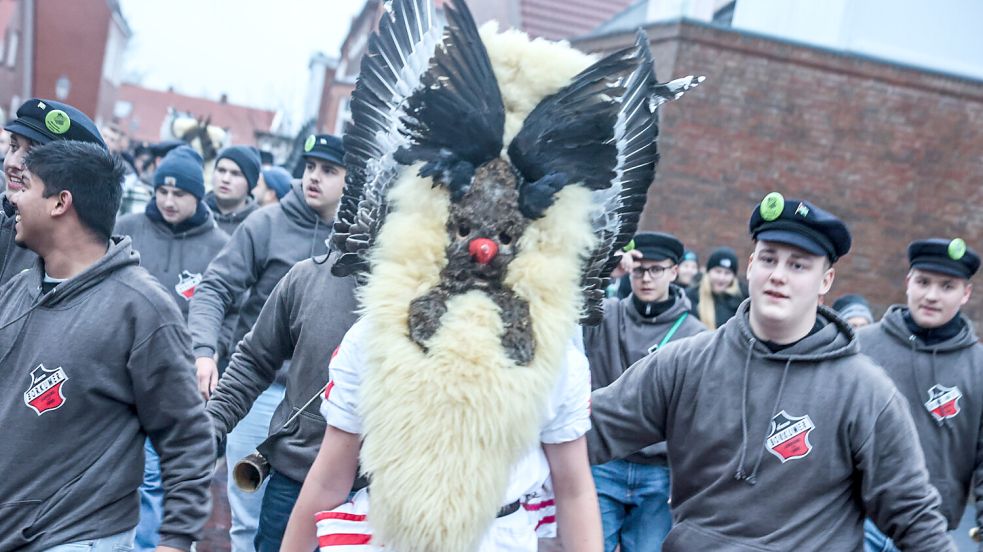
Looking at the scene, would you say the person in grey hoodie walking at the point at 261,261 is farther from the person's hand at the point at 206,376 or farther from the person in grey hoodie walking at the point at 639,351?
the person in grey hoodie walking at the point at 639,351

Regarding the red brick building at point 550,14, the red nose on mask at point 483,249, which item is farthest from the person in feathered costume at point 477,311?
the red brick building at point 550,14

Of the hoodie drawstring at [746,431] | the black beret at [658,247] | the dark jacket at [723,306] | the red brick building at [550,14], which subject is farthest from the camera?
the red brick building at [550,14]

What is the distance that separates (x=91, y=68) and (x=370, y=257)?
41327 millimetres

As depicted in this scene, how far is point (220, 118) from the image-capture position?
76312 millimetres

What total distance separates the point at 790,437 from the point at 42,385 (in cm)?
232

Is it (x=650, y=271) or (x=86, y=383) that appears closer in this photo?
(x=86, y=383)

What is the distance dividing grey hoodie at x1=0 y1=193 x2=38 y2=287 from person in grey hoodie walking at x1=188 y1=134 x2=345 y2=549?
798mm

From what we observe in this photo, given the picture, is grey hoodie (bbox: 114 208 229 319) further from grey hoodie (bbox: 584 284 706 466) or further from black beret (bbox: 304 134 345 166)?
grey hoodie (bbox: 584 284 706 466)

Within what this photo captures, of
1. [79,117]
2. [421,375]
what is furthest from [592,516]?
[79,117]

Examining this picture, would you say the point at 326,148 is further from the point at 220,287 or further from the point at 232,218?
the point at 232,218

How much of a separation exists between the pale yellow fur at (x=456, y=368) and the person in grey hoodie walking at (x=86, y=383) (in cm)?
92

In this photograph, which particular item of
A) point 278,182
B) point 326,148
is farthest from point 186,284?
point 278,182

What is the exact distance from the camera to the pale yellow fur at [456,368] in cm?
256

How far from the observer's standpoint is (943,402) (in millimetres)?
5273
